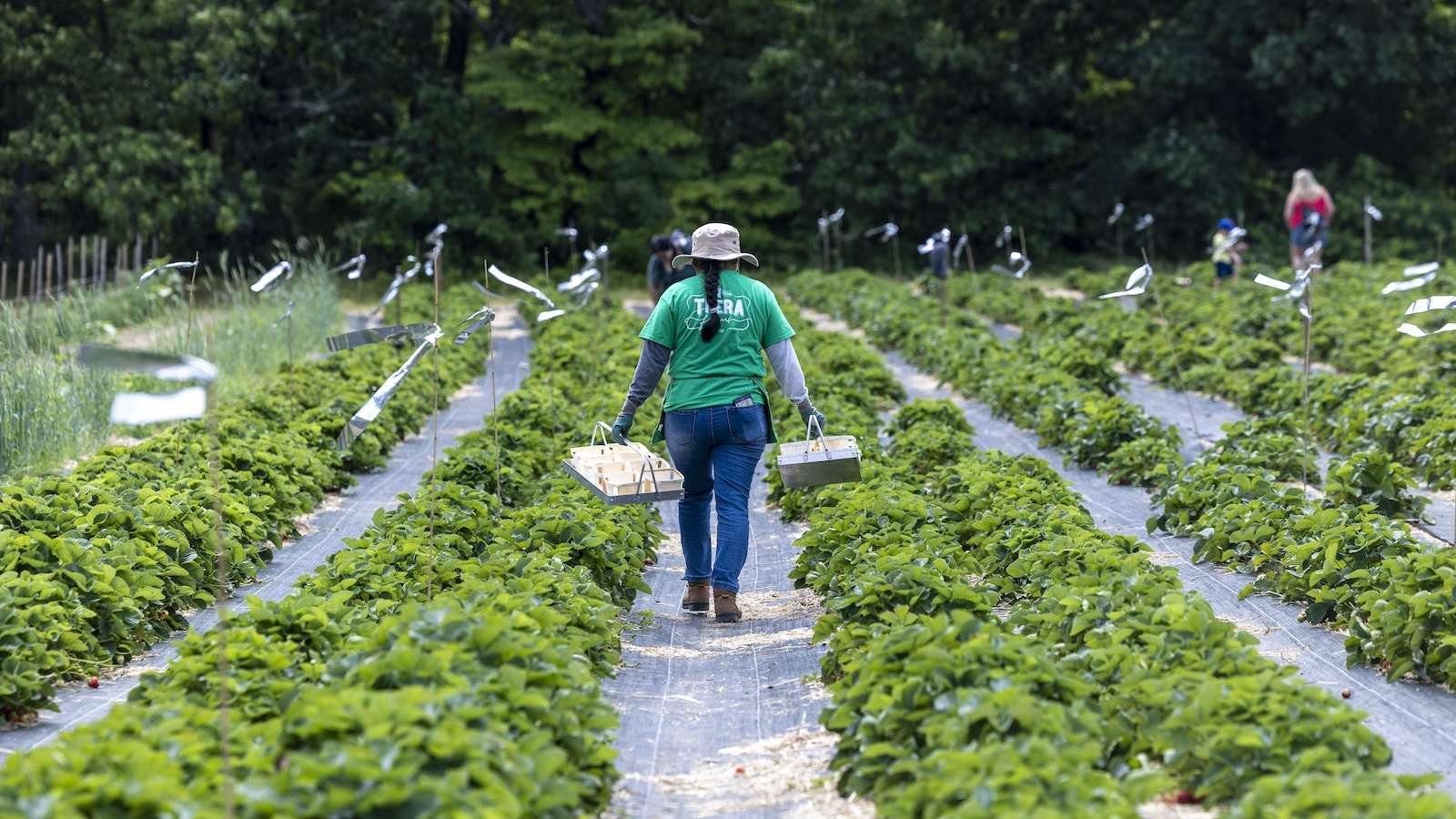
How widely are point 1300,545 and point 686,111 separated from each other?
2834 centimetres

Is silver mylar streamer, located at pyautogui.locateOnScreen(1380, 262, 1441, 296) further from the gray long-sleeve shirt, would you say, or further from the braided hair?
the braided hair

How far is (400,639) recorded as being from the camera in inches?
204

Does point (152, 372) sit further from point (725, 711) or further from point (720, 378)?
point (720, 378)

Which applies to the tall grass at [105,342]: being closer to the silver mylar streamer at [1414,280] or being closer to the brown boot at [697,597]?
the brown boot at [697,597]

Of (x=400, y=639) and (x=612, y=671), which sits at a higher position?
(x=400, y=639)

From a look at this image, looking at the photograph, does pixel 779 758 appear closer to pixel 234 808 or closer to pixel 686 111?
pixel 234 808

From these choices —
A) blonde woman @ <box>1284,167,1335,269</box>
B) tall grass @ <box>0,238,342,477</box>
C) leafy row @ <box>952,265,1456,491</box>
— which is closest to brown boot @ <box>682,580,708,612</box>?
leafy row @ <box>952,265,1456,491</box>

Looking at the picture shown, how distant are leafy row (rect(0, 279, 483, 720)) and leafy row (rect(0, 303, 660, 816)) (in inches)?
31.8

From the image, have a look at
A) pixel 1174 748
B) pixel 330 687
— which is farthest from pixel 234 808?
pixel 1174 748

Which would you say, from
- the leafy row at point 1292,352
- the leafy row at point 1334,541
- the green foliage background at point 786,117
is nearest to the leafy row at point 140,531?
the leafy row at point 1334,541

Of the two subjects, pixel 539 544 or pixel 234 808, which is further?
pixel 539 544

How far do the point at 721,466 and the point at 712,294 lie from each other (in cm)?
74

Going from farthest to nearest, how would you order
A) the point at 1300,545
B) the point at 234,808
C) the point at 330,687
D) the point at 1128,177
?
the point at 1128,177 → the point at 1300,545 → the point at 330,687 → the point at 234,808

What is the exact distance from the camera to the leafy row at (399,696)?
4.06 meters
